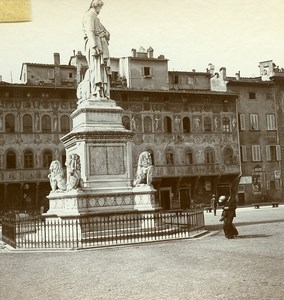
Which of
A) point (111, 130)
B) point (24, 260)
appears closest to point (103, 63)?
point (111, 130)

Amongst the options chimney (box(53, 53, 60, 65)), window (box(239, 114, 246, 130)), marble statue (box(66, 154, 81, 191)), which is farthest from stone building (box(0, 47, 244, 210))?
marble statue (box(66, 154, 81, 191))

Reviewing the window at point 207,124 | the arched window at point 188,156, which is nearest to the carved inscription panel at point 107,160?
the arched window at point 188,156

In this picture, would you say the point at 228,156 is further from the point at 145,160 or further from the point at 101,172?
the point at 101,172

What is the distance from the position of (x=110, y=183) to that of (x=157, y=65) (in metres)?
24.3

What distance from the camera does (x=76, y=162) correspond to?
1372 cm

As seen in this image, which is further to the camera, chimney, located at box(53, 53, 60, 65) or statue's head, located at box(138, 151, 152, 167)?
chimney, located at box(53, 53, 60, 65)

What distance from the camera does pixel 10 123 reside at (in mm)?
31953

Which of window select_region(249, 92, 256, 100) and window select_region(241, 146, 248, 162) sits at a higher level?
window select_region(249, 92, 256, 100)

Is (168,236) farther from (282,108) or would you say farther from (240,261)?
(282,108)

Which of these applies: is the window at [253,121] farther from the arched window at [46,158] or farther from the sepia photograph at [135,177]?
the arched window at [46,158]

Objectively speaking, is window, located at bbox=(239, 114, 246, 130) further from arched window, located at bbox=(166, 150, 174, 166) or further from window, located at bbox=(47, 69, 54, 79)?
window, located at bbox=(47, 69, 54, 79)

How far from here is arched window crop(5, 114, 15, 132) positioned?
31875mm

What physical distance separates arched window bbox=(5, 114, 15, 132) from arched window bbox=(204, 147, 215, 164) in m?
13.8

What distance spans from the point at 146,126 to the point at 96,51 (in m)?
20.1
